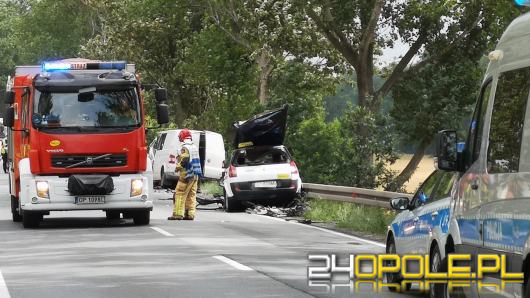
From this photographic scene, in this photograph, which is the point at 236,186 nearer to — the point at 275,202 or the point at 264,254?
the point at 275,202

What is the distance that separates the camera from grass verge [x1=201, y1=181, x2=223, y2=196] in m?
40.5

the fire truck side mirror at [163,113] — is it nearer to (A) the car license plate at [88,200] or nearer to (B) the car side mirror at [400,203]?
(A) the car license plate at [88,200]

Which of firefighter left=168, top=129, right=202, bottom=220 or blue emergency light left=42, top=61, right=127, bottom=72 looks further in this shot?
firefighter left=168, top=129, right=202, bottom=220

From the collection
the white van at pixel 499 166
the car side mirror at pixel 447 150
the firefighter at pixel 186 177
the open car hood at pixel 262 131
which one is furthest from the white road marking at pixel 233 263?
the open car hood at pixel 262 131

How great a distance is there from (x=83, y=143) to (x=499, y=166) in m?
A: 14.2

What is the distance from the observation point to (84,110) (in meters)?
22.8

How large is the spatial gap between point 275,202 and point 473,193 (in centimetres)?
2028

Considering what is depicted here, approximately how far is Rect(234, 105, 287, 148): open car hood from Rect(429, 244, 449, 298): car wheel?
19.4 m

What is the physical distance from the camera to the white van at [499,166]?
8695 millimetres

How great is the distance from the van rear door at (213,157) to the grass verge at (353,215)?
13.8 m

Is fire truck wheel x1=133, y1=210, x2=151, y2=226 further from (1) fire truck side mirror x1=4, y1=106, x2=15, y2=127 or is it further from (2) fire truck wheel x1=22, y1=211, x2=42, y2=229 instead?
(1) fire truck side mirror x1=4, y1=106, x2=15, y2=127

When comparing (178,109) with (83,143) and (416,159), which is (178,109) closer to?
(416,159)

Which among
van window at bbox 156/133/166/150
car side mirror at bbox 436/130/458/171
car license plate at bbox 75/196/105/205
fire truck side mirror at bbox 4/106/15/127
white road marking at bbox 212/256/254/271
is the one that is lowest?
white road marking at bbox 212/256/254/271

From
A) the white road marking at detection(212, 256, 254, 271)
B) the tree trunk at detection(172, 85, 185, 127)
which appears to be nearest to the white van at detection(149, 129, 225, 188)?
the tree trunk at detection(172, 85, 185, 127)
